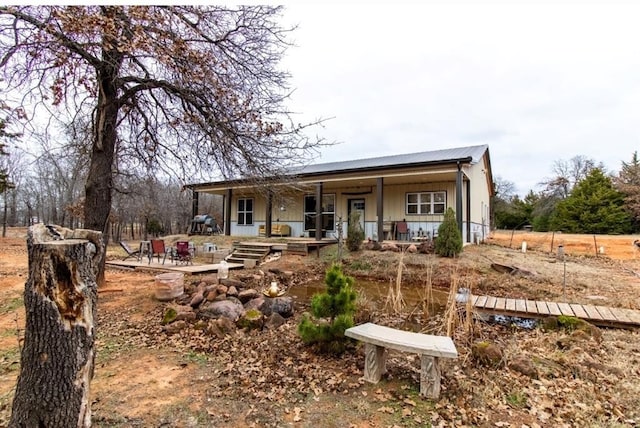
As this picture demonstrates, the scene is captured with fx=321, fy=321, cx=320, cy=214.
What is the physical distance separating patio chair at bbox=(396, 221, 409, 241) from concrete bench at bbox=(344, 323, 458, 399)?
31.8ft

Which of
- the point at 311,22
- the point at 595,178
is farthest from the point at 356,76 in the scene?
the point at 595,178

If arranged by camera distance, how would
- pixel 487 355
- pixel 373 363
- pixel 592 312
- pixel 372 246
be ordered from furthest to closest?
pixel 372 246 → pixel 592 312 → pixel 487 355 → pixel 373 363

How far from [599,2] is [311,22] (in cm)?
339

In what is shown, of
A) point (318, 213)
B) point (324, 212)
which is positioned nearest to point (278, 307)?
point (318, 213)

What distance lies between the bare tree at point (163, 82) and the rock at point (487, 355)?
11.6ft

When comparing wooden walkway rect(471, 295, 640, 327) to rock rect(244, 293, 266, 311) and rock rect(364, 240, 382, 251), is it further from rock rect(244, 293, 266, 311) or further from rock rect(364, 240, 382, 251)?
rock rect(364, 240, 382, 251)

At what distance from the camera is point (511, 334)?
4633 mm

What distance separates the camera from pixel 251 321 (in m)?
4.72

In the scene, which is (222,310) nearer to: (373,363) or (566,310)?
(373,363)

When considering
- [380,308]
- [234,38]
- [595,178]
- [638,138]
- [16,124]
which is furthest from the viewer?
[638,138]

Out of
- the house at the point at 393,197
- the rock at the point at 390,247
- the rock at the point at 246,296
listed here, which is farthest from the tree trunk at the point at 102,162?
the rock at the point at 390,247

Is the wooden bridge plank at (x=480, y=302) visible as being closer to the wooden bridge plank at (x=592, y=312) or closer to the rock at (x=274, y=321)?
the wooden bridge plank at (x=592, y=312)

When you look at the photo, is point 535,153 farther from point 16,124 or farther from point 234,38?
point 16,124

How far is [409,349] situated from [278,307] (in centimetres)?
310
